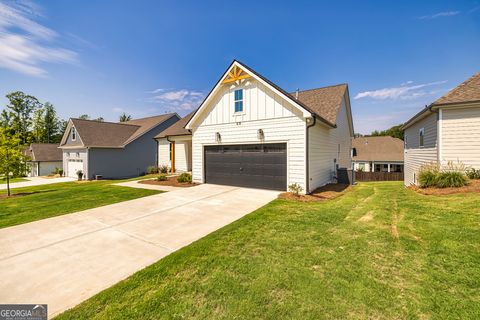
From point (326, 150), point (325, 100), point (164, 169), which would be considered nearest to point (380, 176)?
point (325, 100)

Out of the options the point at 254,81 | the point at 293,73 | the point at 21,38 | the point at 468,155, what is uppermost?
the point at 293,73

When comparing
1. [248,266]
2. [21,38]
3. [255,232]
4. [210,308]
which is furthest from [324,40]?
[21,38]

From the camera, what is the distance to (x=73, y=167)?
23500 millimetres

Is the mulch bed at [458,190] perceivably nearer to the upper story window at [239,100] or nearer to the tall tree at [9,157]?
the upper story window at [239,100]

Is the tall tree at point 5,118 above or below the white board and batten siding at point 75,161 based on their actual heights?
above

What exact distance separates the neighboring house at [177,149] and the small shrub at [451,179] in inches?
635

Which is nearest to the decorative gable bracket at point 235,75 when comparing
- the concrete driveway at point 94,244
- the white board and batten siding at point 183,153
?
the concrete driveway at point 94,244

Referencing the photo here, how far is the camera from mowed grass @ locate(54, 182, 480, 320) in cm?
261

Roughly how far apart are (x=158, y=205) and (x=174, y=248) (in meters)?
3.98

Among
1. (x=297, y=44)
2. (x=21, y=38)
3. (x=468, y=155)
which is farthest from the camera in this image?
(x=297, y=44)

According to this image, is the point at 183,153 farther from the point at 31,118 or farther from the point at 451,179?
the point at 31,118

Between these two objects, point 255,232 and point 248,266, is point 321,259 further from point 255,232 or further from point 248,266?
point 255,232

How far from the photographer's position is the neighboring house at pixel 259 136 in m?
9.71

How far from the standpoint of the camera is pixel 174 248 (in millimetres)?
4449
